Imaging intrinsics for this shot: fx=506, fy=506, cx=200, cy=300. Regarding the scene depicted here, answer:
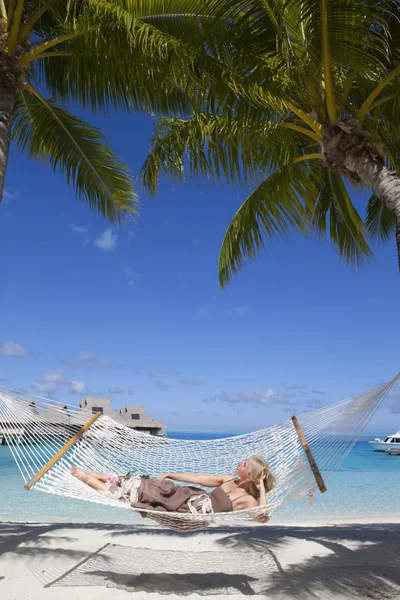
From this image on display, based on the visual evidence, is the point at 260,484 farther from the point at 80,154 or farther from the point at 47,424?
the point at 80,154

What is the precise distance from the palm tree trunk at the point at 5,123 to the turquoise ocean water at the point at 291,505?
5340mm

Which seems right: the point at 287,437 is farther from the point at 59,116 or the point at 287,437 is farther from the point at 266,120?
the point at 59,116

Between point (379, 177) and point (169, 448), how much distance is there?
2068mm

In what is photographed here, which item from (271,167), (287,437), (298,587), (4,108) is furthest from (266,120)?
(298,587)

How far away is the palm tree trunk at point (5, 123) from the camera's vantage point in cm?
272

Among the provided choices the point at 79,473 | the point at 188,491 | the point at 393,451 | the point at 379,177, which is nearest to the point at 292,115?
the point at 379,177

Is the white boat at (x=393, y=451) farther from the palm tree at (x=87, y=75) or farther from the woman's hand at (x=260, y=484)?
the woman's hand at (x=260, y=484)

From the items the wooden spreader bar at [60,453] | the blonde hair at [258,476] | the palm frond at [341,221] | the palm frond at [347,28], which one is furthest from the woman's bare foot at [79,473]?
the palm frond at [341,221]

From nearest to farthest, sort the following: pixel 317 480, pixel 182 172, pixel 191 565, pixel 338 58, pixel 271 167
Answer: pixel 317 480, pixel 338 58, pixel 191 565, pixel 182 172, pixel 271 167

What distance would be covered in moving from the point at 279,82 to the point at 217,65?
1.70 ft

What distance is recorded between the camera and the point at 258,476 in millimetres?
2729

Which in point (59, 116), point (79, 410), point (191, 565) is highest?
point (59, 116)

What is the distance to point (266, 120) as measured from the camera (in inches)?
134

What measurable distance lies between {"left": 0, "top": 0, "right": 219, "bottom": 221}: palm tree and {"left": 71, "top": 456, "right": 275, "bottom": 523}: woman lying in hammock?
1700 mm
